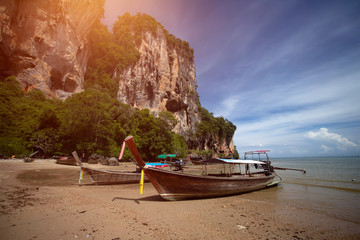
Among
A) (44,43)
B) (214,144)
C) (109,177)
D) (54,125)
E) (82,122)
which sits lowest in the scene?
(109,177)

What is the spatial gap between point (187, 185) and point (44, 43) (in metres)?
37.6

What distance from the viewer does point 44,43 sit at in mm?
27578

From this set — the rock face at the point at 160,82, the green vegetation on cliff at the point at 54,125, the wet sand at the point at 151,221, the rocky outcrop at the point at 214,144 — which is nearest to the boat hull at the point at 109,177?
the wet sand at the point at 151,221

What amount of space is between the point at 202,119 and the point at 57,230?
6265cm

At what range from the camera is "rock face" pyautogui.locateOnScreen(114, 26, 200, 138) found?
133 ft

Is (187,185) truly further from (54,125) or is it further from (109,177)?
(54,125)

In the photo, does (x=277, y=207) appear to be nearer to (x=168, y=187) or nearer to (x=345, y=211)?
(x=345, y=211)

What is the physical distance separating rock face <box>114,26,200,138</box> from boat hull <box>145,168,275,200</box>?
3524 centimetres

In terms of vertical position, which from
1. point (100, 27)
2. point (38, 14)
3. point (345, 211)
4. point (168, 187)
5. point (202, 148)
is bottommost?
point (345, 211)

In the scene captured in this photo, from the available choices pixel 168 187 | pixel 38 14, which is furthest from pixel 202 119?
pixel 168 187

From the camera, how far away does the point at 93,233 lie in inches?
132

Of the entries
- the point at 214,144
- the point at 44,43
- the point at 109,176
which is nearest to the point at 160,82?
the point at 44,43

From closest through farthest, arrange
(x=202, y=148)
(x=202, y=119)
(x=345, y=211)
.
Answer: (x=345, y=211), (x=202, y=148), (x=202, y=119)

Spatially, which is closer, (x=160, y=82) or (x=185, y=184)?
(x=185, y=184)
